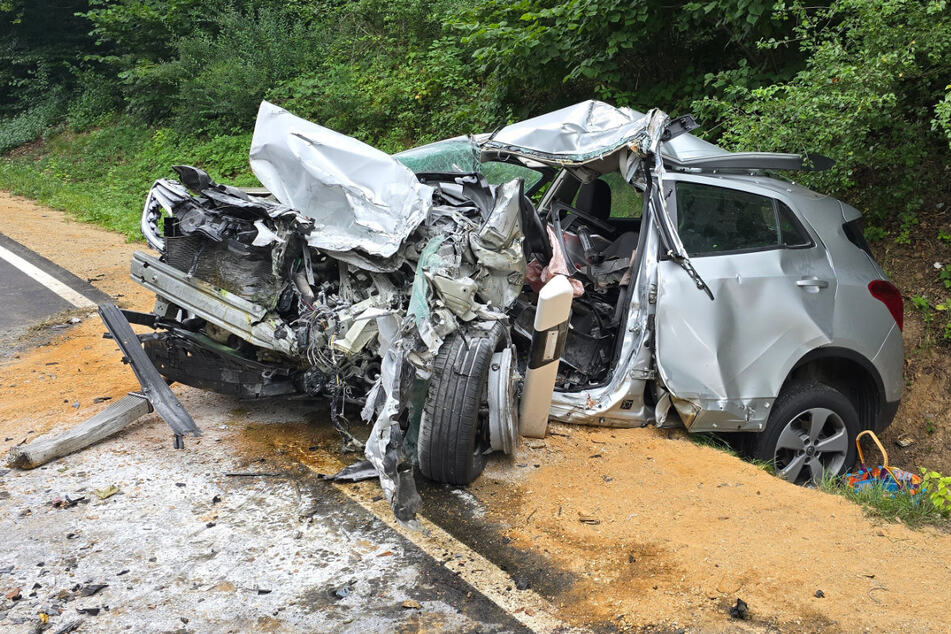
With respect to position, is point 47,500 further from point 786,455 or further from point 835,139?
point 835,139

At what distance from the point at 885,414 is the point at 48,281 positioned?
8.32 meters

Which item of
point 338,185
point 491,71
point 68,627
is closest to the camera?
point 68,627

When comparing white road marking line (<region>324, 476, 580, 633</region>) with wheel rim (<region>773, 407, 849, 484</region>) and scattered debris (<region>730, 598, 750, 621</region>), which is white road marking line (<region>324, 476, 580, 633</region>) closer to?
scattered debris (<region>730, 598, 750, 621</region>)

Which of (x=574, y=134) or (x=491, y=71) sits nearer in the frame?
(x=574, y=134)

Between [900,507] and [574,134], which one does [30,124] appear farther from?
[900,507]

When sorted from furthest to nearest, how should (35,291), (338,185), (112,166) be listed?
1. (112,166)
2. (35,291)
3. (338,185)

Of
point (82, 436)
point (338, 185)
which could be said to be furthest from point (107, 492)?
point (338, 185)

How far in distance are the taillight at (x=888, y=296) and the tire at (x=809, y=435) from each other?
0.68 m

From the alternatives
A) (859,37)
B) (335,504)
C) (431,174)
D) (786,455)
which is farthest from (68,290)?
(859,37)

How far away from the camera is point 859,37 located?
6.09 m

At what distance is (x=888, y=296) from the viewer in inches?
203

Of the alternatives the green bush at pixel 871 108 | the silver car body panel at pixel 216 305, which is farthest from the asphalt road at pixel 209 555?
the green bush at pixel 871 108

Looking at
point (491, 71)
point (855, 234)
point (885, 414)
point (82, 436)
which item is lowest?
point (82, 436)

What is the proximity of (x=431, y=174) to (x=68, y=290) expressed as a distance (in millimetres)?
5113
